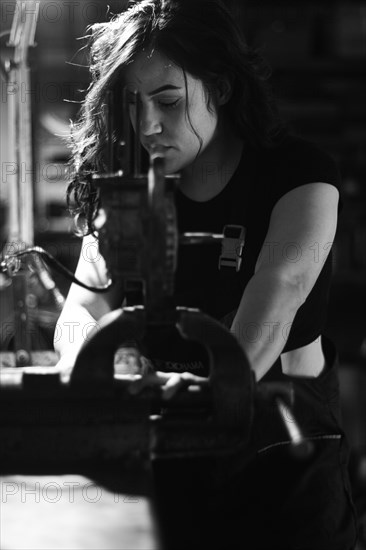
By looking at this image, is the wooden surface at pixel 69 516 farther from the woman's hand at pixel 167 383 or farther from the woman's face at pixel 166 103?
the woman's face at pixel 166 103

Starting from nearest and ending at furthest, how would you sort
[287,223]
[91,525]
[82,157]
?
[91,525] < [287,223] < [82,157]

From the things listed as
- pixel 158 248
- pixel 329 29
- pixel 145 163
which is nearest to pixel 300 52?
pixel 329 29

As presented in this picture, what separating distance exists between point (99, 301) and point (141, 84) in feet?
1.27

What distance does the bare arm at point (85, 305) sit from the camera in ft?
3.84

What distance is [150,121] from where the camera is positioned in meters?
1.08

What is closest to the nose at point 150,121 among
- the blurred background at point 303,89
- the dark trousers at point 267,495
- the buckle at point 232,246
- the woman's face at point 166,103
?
the woman's face at point 166,103

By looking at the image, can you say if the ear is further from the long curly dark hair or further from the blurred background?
the blurred background

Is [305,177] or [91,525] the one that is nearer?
[91,525]

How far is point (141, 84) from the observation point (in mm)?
1099

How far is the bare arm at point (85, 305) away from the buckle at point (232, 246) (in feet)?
0.60

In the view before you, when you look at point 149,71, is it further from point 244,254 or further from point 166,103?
point 244,254

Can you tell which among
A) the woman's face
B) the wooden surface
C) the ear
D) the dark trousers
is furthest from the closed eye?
the wooden surface

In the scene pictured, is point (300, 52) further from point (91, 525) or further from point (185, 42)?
point (91, 525)

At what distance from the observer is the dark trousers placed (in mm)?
763
